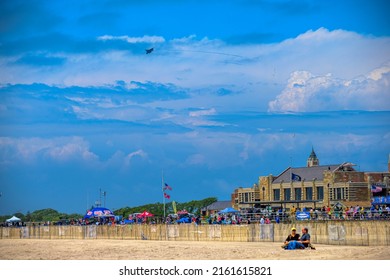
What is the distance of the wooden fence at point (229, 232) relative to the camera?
1451 inches

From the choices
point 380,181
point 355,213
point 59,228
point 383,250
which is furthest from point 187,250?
point 380,181

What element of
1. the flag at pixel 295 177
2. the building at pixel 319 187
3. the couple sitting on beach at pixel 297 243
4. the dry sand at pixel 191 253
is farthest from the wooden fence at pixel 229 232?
the flag at pixel 295 177

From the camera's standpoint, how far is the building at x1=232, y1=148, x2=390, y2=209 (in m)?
68.8

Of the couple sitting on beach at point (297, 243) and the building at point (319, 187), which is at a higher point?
the building at point (319, 187)

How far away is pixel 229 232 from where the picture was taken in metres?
43.2

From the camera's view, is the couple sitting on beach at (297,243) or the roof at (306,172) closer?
the couple sitting on beach at (297,243)

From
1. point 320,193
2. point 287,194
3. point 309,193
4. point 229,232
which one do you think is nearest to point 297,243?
point 229,232

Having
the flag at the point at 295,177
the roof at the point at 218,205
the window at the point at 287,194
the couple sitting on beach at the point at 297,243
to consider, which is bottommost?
the couple sitting on beach at the point at 297,243

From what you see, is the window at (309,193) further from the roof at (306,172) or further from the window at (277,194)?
the window at (277,194)

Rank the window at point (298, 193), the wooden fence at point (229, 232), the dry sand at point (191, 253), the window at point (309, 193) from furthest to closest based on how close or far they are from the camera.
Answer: the window at point (298, 193) → the window at point (309, 193) → the wooden fence at point (229, 232) → the dry sand at point (191, 253)

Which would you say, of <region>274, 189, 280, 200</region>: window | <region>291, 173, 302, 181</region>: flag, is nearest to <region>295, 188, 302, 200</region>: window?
<region>291, 173, 302, 181</region>: flag

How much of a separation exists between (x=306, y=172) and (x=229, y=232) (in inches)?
1455

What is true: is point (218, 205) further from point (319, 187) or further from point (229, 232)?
point (229, 232)
